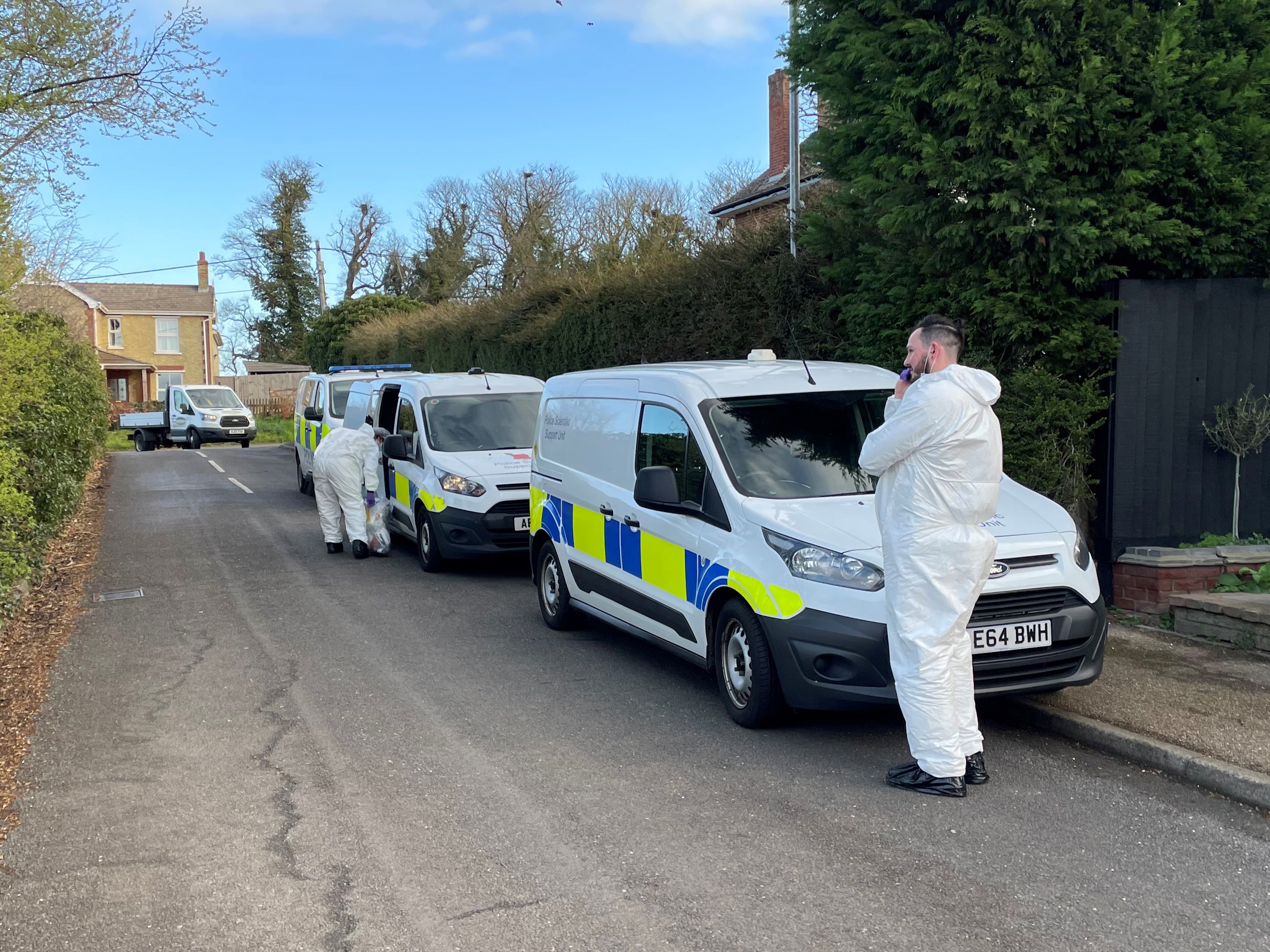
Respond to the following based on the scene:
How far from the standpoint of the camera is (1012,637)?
5.50 metres

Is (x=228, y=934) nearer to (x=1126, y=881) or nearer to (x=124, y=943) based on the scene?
(x=124, y=943)

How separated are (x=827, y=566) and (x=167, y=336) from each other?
221ft

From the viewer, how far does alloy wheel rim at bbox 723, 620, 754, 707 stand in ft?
19.7

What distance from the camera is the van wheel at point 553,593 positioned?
8.53 m

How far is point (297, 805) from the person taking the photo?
5078mm

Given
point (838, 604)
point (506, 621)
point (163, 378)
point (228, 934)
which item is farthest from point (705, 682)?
point (163, 378)

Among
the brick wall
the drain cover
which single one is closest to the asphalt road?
the drain cover

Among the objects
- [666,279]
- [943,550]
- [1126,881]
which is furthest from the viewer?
[666,279]

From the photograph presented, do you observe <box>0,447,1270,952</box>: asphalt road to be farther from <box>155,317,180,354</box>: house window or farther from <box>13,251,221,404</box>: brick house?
<box>155,317,180,354</box>: house window

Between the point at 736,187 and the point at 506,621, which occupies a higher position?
the point at 736,187

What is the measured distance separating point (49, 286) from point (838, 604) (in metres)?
24.2

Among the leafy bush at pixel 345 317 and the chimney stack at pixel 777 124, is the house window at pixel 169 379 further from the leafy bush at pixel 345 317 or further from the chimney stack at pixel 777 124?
the chimney stack at pixel 777 124

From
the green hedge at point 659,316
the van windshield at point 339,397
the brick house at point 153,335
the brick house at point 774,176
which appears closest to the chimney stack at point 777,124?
the brick house at point 774,176

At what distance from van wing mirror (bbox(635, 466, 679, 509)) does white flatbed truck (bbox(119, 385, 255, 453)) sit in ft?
113
